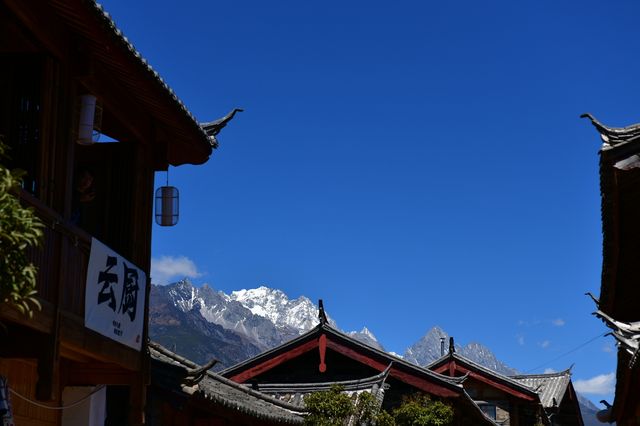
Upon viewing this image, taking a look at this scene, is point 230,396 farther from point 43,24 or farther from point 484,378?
point 484,378

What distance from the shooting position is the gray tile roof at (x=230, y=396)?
1833 centimetres

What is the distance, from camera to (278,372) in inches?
1228

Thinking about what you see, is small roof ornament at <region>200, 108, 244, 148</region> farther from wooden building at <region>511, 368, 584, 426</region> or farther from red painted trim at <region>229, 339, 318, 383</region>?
wooden building at <region>511, 368, 584, 426</region>

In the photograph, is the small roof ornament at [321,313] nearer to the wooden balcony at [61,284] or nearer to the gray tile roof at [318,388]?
the gray tile roof at [318,388]

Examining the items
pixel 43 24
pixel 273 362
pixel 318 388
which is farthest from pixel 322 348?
pixel 43 24

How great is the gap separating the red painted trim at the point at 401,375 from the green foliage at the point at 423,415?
→ 87.1 inches

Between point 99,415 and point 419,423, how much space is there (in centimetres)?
1174

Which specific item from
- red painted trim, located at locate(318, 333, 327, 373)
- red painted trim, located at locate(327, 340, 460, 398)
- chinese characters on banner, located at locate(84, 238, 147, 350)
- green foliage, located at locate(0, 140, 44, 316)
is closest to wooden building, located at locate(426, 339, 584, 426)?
red painted trim, located at locate(327, 340, 460, 398)

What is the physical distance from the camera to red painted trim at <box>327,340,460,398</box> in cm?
2900

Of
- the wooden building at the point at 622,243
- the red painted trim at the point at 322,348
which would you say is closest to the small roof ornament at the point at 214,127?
the wooden building at the point at 622,243

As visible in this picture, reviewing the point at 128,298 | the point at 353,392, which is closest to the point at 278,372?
the point at 353,392

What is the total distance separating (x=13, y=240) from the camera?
7406 millimetres

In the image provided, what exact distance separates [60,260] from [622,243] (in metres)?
7.98

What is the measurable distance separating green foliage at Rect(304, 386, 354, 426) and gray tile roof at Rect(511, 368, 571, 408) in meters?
21.2
